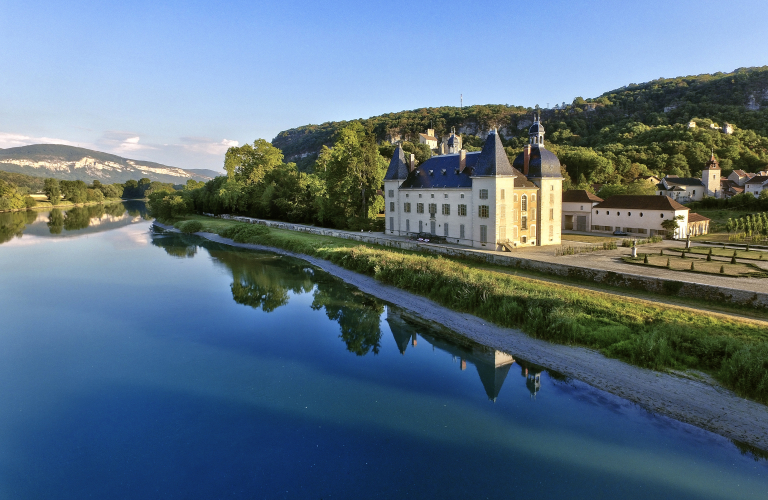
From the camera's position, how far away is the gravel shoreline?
12469 millimetres

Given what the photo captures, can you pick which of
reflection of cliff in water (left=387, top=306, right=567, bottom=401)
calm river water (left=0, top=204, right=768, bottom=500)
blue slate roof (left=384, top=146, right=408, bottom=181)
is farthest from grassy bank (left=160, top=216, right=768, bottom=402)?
blue slate roof (left=384, top=146, right=408, bottom=181)

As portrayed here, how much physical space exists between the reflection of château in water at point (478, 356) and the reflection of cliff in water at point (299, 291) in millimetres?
1225

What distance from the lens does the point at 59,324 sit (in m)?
22.9

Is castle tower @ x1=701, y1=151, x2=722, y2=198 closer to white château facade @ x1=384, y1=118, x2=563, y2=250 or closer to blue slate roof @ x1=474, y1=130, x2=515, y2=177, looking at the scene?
white château facade @ x1=384, y1=118, x2=563, y2=250

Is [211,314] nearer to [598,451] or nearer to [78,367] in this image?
[78,367]

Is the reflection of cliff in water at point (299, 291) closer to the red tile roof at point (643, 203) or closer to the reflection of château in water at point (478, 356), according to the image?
the reflection of château in water at point (478, 356)

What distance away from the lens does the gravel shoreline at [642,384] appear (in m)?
12.5

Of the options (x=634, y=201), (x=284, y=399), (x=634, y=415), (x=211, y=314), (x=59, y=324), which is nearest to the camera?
(x=634, y=415)

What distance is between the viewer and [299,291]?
3022 centimetres

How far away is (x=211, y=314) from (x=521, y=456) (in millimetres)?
18530

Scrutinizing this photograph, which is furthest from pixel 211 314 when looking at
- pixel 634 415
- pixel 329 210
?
pixel 329 210

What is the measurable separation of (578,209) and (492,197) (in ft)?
61.0

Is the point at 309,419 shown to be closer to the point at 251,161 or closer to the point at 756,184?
the point at 251,161

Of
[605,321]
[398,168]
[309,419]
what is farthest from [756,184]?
[309,419]
